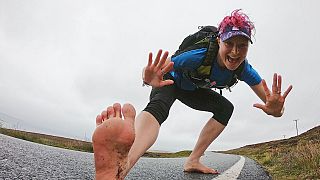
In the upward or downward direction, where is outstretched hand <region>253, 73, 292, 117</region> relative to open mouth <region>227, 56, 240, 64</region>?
downward

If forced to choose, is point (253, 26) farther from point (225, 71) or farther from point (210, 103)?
point (210, 103)

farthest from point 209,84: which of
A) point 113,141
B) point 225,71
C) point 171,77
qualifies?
point 113,141

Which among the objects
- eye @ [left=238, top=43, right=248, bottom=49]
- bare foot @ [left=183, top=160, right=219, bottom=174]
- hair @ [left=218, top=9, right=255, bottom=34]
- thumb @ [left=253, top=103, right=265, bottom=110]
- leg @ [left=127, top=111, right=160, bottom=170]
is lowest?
bare foot @ [left=183, top=160, right=219, bottom=174]

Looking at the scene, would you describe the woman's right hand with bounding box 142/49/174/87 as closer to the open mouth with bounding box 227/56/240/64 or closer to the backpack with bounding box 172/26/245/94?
the backpack with bounding box 172/26/245/94

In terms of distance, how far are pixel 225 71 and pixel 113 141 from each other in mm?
1876

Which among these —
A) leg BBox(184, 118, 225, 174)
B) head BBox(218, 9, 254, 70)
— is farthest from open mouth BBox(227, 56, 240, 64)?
leg BBox(184, 118, 225, 174)

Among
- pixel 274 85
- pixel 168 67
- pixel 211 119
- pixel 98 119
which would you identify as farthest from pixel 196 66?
pixel 98 119

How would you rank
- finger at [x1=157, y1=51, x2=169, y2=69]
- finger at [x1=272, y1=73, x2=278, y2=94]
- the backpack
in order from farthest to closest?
1. the backpack
2. finger at [x1=272, y1=73, x2=278, y2=94]
3. finger at [x1=157, y1=51, x2=169, y2=69]

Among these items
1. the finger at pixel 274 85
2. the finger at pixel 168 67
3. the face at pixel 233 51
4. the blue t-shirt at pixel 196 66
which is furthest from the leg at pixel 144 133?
the finger at pixel 274 85

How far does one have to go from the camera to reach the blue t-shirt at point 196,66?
10.8 feet

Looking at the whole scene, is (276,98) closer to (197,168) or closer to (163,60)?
(163,60)

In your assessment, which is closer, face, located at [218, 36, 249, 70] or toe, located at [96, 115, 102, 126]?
toe, located at [96, 115, 102, 126]

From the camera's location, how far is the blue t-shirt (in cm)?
329

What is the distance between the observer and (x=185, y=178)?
11.1ft
